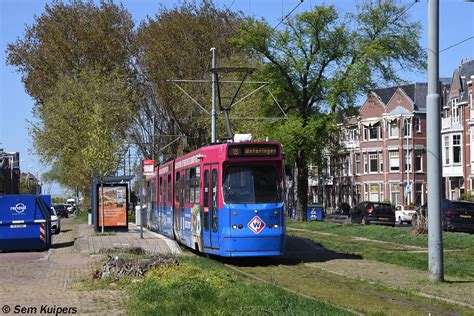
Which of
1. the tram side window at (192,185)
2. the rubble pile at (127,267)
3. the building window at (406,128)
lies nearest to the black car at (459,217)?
the tram side window at (192,185)

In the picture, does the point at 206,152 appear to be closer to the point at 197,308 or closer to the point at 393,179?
the point at 197,308

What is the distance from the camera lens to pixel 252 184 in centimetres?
2080

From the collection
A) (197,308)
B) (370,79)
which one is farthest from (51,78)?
(197,308)

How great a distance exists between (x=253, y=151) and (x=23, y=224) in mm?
9557

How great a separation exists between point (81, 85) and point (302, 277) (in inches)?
1418

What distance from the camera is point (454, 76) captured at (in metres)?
72.6

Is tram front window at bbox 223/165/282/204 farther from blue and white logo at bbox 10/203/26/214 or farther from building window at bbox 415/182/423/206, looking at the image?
building window at bbox 415/182/423/206

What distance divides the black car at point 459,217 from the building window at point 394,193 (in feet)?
142

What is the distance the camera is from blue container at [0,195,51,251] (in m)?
26.5

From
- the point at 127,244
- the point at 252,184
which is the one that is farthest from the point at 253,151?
the point at 127,244

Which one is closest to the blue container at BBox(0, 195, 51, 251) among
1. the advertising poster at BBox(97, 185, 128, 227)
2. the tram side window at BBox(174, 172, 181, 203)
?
the tram side window at BBox(174, 172, 181, 203)

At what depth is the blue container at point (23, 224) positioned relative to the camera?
86.9 ft

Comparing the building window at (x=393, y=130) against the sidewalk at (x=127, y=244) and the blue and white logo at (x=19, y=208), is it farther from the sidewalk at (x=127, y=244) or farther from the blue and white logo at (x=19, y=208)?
the blue and white logo at (x=19, y=208)

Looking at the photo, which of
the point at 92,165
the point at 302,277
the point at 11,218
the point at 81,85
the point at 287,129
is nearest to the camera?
the point at 302,277
